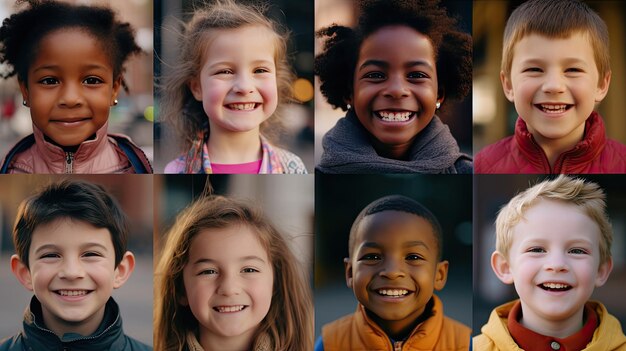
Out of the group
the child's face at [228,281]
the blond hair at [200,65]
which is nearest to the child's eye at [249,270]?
the child's face at [228,281]

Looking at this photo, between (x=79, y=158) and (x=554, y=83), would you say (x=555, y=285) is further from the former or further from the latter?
(x=79, y=158)

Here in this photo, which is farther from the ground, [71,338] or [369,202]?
[369,202]

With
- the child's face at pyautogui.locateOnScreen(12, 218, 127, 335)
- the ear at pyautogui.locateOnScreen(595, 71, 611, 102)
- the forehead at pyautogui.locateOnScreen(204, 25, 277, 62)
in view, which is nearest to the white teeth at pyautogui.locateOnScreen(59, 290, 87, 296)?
the child's face at pyautogui.locateOnScreen(12, 218, 127, 335)

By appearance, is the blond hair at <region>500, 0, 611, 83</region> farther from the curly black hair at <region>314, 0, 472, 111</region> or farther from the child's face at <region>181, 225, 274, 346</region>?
the child's face at <region>181, 225, 274, 346</region>

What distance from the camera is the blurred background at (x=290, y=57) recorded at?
13.5 ft

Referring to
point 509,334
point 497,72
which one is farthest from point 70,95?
point 509,334

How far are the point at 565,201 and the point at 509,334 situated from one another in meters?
0.71

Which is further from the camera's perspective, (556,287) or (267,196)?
(267,196)

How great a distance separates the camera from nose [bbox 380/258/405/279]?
13.3ft

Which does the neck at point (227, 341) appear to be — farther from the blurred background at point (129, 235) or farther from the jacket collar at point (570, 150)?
the jacket collar at point (570, 150)

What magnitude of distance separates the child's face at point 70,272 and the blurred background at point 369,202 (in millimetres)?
1068

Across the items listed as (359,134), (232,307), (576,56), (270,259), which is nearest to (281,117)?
(359,134)

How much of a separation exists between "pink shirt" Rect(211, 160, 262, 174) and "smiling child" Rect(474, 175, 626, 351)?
123 cm

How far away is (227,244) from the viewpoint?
13.5 ft
